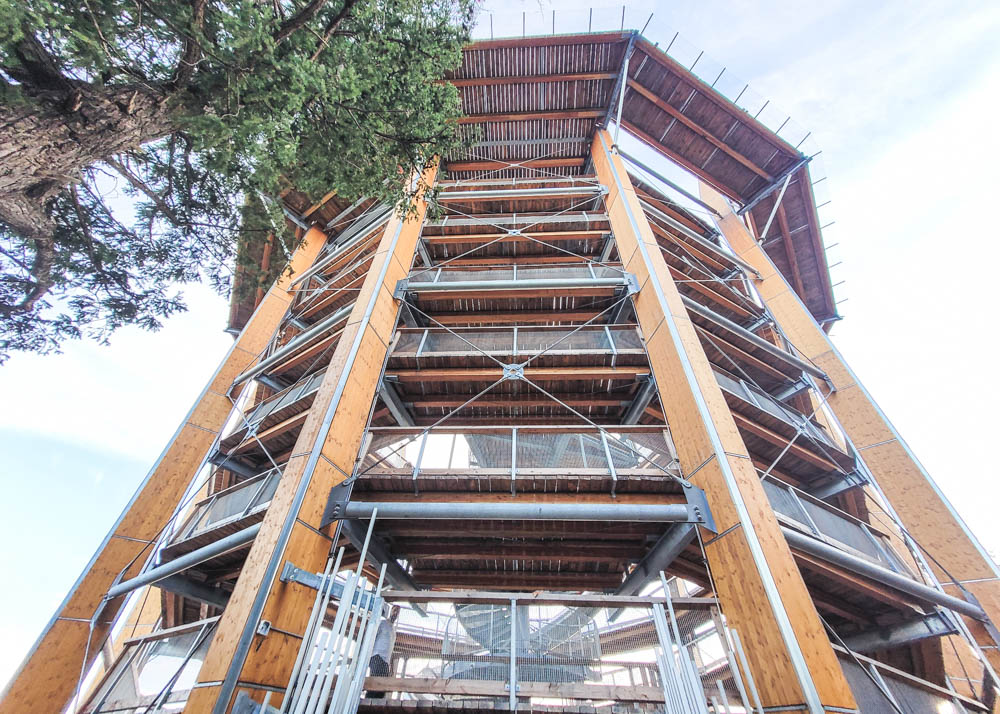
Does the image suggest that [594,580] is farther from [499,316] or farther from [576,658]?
[499,316]

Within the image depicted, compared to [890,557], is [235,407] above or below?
above

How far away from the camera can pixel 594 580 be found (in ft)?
24.4

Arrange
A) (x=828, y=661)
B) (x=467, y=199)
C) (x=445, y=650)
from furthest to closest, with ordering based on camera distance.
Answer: (x=467, y=199), (x=445, y=650), (x=828, y=661)

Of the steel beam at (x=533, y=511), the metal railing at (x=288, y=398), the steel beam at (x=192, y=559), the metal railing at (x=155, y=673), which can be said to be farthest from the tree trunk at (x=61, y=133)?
the metal railing at (x=155, y=673)

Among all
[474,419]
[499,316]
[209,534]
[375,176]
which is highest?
[499,316]

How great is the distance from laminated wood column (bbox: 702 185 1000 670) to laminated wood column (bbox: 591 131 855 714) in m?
4.12

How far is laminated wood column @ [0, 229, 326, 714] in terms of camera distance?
5.28 meters

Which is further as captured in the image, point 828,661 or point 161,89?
point 161,89

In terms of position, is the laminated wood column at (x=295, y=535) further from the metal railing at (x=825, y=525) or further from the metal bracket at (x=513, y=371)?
the metal railing at (x=825, y=525)

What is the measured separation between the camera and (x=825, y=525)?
5.91 metres

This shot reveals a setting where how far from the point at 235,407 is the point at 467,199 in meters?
7.31

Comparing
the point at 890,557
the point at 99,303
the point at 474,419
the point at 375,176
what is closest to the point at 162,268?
the point at 99,303

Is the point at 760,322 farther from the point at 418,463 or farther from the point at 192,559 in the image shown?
the point at 192,559

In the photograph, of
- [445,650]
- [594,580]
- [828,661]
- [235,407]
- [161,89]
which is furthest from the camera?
[235,407]
